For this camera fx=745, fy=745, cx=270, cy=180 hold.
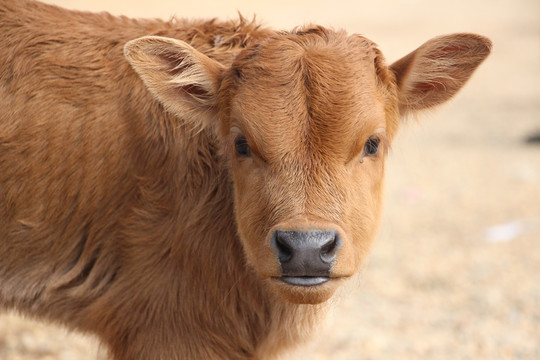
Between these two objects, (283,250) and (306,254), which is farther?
(283,250)

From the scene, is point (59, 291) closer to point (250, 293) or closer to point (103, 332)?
point (103, 332)

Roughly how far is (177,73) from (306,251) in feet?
5.30

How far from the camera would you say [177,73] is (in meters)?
4.77

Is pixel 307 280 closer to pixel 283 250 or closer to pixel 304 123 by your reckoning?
pixel 283 250

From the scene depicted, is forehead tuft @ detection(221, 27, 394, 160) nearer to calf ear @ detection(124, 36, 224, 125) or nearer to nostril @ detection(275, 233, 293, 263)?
calf ear @ detection(124, 36, 224, 125)

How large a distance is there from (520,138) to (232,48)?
12443 mm

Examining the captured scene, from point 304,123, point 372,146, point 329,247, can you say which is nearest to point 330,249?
point 329,247

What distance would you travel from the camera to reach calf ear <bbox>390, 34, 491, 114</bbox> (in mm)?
4695

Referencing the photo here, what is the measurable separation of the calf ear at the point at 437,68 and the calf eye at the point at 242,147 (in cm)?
111

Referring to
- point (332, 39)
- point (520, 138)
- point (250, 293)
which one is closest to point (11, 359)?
point (250, 293)

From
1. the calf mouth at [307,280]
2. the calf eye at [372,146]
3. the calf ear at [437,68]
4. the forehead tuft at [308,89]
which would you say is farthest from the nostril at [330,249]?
the calf ear at [437,68]

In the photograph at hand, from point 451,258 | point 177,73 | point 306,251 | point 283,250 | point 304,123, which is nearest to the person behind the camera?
point 306,251

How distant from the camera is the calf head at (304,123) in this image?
4.03 metres

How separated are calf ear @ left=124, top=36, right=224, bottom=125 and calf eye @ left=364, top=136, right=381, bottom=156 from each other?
40.9 inches
